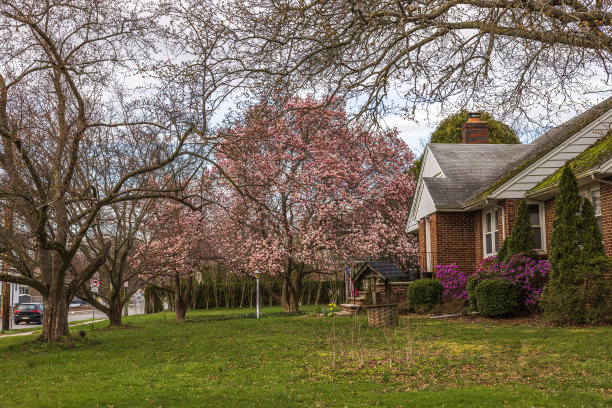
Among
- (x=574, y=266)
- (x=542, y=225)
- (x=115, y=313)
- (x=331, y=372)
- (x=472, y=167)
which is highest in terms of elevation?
(x=472, y=167)

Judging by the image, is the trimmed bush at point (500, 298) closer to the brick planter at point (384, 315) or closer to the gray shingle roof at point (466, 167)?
the brick planter at point (384, 315)

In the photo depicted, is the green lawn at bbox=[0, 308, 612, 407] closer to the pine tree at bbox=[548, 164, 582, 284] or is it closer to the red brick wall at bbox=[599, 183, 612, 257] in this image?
the pine tree at bbox=[548, 164, 582, 284]

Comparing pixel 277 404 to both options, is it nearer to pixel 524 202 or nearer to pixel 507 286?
pixel 507 286

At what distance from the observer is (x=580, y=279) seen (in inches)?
534

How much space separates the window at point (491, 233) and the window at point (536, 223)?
1.56 meters

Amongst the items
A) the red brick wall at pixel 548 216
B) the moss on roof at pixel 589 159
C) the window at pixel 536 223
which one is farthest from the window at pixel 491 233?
the moss on roof at pixel 589 159

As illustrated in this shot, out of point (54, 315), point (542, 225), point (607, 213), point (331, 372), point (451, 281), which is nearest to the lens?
point (331, 372)

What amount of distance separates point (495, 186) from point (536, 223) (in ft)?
6.13

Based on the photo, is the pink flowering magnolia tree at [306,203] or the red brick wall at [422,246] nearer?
the pink flowering magnolia tree at [306,203]

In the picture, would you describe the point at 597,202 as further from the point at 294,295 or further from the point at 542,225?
the point at 294,295

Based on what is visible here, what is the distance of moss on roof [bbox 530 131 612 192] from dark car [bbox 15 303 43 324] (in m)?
33.4

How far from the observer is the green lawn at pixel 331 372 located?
758 cm

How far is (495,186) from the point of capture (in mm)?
20125

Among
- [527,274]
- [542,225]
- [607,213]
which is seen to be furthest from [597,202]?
[542,225]
